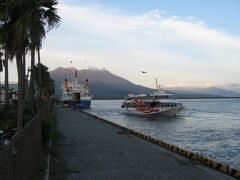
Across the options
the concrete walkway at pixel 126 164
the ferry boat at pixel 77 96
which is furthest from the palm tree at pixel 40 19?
the ferry boat at pixel 77 96

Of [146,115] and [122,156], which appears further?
[146,115]

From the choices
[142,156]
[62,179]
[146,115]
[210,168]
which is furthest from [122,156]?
[146,115]

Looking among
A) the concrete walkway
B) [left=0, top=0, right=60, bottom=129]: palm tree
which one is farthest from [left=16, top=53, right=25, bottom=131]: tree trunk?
the concrete walkway

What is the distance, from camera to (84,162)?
15.0m

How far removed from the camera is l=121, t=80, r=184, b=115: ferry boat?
72.6m

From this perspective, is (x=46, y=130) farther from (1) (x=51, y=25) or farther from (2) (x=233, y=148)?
(2) (x=233, y=148)

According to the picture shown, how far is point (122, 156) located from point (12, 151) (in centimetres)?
991

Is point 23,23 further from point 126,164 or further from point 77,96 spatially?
point 77,96

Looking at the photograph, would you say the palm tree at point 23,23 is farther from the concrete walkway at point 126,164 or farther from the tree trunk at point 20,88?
the concrete walkway at point 126,164

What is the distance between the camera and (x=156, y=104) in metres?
73.6

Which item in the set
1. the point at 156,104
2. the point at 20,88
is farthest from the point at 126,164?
the point at 156,104

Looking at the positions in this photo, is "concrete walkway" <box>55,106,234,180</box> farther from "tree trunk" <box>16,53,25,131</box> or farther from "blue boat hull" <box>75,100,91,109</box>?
"blue boat hull" <box>75,100,91,109</box>

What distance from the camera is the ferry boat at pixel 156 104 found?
7256cm

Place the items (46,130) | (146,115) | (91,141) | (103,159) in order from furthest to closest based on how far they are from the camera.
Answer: (146,115) → (91,141) → (46,130) → (103,159)
